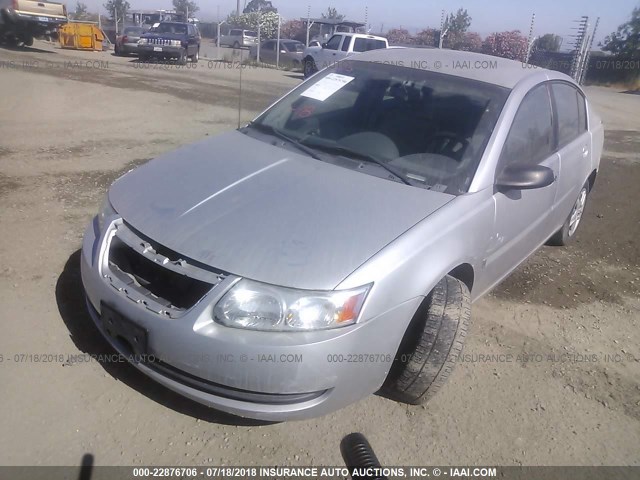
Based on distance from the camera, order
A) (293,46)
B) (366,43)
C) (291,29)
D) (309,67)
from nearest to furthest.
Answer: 1. (366,43)
2. (309,67)
3. (293,46)
4. (291,29)

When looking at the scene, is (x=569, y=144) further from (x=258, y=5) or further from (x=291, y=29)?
(x=258, y=5)

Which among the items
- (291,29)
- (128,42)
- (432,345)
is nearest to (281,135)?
(432,345)

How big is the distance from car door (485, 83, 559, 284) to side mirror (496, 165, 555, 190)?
4 centimetres

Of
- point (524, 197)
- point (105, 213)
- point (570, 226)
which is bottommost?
point (570, 226)

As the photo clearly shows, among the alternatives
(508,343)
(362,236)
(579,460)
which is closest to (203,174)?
(362,236)

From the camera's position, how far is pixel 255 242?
92.3 inches

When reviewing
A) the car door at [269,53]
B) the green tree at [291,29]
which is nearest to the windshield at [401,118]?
the car door at [269,53]

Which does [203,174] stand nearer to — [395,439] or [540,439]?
[395,439]

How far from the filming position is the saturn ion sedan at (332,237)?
2197 mm


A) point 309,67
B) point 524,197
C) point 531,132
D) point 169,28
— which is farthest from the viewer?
point 169,28

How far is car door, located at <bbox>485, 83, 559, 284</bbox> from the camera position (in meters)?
3.10

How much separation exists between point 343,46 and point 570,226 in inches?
607

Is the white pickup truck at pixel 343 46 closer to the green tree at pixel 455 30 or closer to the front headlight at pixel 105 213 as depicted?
the green tree at pixel 455 30

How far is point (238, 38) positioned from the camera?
32531 millimetres
